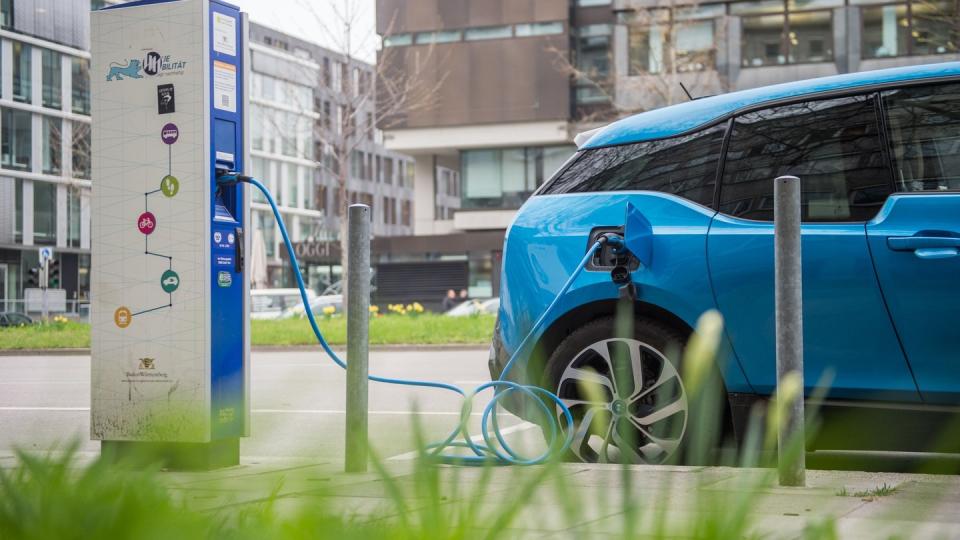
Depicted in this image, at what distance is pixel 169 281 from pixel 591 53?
48724 mm

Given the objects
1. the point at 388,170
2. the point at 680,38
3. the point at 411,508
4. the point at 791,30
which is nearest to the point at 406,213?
the point at 388,170

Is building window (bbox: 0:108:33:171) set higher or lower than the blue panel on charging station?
higher

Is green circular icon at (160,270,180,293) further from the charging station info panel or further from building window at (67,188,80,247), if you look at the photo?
building window at (67,188,80,247)

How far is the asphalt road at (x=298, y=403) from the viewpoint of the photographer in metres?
2.23

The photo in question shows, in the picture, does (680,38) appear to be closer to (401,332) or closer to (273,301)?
(273,301)

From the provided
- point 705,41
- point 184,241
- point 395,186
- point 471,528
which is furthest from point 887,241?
point 395,186

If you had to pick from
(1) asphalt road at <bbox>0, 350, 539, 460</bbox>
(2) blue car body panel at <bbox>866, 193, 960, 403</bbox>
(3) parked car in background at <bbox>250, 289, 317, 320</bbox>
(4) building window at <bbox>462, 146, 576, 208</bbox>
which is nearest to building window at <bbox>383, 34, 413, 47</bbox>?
(4) building window at <bbox>462, 146, 576, 208</bbox>

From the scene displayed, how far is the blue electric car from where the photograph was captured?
5.01 m

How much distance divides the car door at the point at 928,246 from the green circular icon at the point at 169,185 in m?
3.01

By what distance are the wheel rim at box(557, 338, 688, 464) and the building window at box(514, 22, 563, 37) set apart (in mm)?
47715

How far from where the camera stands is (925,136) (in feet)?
17.2

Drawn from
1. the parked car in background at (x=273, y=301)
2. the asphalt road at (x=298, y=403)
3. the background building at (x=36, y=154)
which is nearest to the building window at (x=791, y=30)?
the parked car in background at (x=273, y=301)

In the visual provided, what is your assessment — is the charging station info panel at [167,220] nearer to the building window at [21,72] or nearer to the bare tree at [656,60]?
the bare tree at [656,60]

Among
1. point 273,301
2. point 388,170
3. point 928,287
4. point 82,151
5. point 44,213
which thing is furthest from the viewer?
point 388,170
